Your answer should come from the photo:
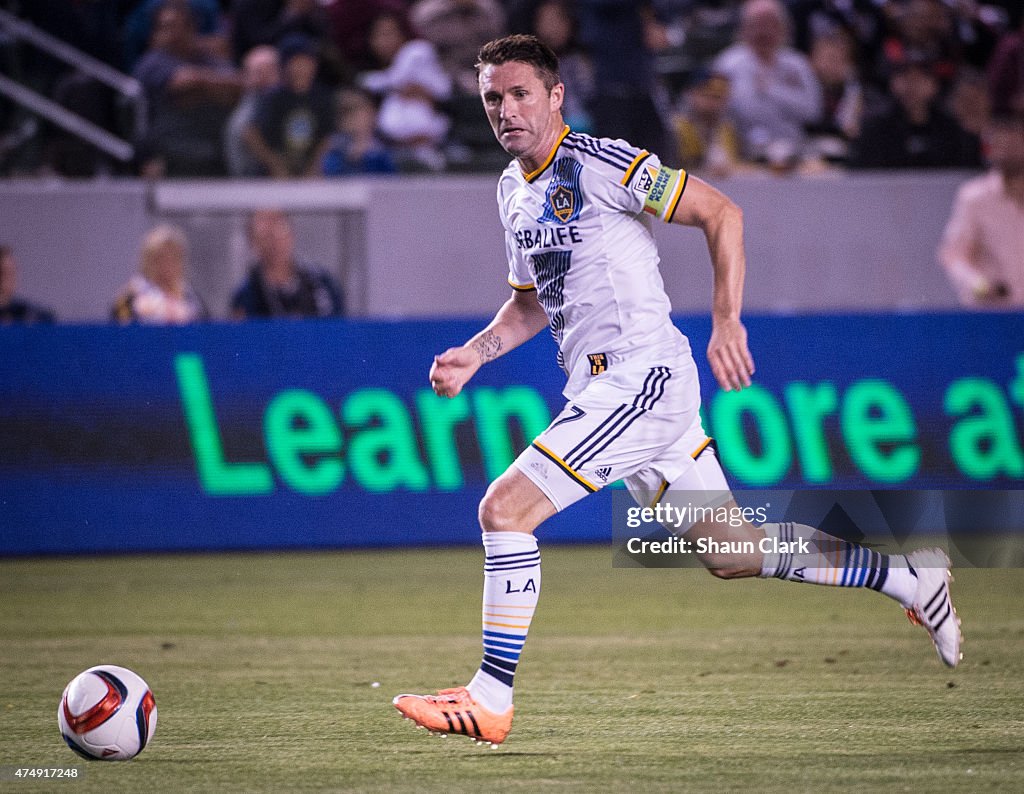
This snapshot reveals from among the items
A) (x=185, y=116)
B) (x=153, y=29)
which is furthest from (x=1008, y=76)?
(x=153, y=29)

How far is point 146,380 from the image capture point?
36.9ft

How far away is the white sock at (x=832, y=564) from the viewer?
225 inches

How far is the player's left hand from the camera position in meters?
5.15

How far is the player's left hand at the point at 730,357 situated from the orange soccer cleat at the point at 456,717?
4.35ft

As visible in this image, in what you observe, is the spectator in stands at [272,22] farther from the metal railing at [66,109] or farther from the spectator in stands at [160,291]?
the spectator in stands at [160,291]

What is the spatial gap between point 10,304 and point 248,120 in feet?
9.04

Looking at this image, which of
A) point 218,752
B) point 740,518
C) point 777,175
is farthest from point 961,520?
point 218,752

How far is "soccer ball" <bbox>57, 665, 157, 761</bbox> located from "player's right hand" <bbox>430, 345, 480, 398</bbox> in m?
1.48

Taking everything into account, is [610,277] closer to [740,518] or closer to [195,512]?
[740,518]

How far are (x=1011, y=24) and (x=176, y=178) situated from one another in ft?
26.7

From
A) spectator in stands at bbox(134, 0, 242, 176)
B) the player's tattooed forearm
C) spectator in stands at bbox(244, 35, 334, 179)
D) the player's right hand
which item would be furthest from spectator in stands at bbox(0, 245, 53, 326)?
the player's right hand

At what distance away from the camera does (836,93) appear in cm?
1470

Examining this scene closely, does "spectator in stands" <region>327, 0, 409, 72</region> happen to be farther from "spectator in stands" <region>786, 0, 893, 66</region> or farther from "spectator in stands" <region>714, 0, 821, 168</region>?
"spectator in stands" <region>786, 0, 893, 66</region>

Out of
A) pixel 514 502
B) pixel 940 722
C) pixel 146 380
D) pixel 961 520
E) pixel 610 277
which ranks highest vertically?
pixel 610 277
